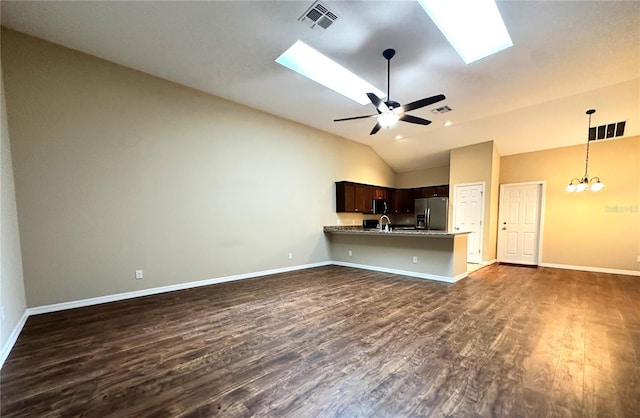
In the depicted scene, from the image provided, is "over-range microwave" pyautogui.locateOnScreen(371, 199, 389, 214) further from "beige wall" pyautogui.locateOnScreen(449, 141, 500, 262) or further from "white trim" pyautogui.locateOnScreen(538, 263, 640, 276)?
"white trim" pyautogui.locateOnScreen(538, 263, 640, 276)

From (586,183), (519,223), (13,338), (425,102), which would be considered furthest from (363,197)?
(13,338)

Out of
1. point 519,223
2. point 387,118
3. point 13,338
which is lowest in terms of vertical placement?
point 13,338

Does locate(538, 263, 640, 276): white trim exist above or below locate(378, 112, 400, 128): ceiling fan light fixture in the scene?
below

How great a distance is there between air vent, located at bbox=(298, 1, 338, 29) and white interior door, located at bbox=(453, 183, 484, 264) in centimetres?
570

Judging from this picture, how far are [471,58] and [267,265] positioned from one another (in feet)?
16.1

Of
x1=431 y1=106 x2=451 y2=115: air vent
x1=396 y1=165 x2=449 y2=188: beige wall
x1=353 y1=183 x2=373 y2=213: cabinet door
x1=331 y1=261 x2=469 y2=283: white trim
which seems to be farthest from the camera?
x1=396 y1=165 x2=449 y2=188: beige wall

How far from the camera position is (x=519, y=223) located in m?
6.76

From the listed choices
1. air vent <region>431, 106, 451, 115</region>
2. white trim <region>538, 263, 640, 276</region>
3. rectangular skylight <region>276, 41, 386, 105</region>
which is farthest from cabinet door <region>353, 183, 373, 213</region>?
white trim <region>538, 263, 640, 276</region>

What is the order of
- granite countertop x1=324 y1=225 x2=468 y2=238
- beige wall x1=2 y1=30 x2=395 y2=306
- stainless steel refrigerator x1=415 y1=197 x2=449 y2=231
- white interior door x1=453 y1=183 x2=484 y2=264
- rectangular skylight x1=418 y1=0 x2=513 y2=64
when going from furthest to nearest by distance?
stainless steel refrigerator x1=415 y1=197 x2=449 y2=231 → white interior door x1=453 y1=183 x2=484 y2=264 → granite countertop x1=324 y1=225 x2=468 y2=238 → beige wall x1=2 y1=30 x2=395 y2=306 → rectangular skylight x1=418 y1=0 x2=513 y2=64

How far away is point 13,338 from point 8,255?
2.64ft

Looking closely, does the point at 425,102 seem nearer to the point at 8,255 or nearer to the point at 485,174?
the point at 485,174

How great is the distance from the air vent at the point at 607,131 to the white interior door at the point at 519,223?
56.8 inches

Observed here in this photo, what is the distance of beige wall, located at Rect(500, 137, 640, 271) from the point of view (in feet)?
17.9

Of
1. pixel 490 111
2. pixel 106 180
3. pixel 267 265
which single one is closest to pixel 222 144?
pixel 106 180
